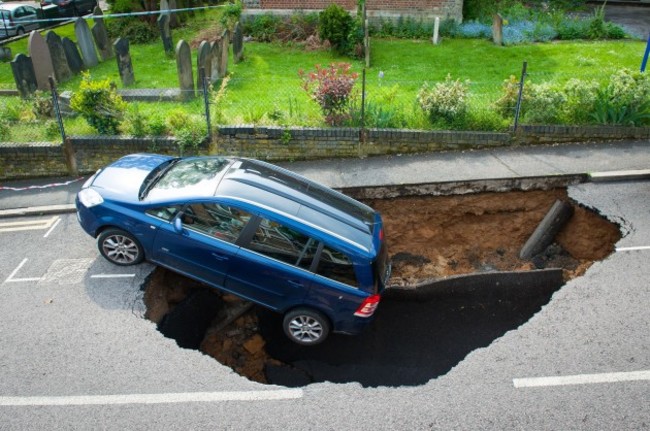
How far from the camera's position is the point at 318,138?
10.3 metres

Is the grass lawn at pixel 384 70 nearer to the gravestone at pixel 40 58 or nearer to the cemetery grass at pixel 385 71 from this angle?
the cemetery grass at pixel 385 71

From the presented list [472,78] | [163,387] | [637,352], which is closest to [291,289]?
[163,387]

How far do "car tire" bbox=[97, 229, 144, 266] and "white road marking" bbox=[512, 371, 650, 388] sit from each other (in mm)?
5064

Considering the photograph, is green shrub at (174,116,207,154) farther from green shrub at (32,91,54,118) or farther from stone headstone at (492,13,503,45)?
stone headstone at (492,13,503,45)

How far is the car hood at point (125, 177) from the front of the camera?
7199 millimetres

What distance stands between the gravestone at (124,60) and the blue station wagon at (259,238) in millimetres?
7987

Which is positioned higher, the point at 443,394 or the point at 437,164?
the point at 437,164

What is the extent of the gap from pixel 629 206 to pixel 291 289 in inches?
236

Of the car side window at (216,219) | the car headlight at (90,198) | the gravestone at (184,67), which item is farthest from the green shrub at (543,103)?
the car headlight at (90,198)

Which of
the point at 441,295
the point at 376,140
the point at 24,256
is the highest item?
the point at 376,140

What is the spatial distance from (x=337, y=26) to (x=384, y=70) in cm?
233

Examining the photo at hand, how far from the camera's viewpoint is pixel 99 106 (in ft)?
33.3

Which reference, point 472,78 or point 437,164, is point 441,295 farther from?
point 472,78

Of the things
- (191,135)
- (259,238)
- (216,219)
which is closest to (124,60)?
(191,135)
